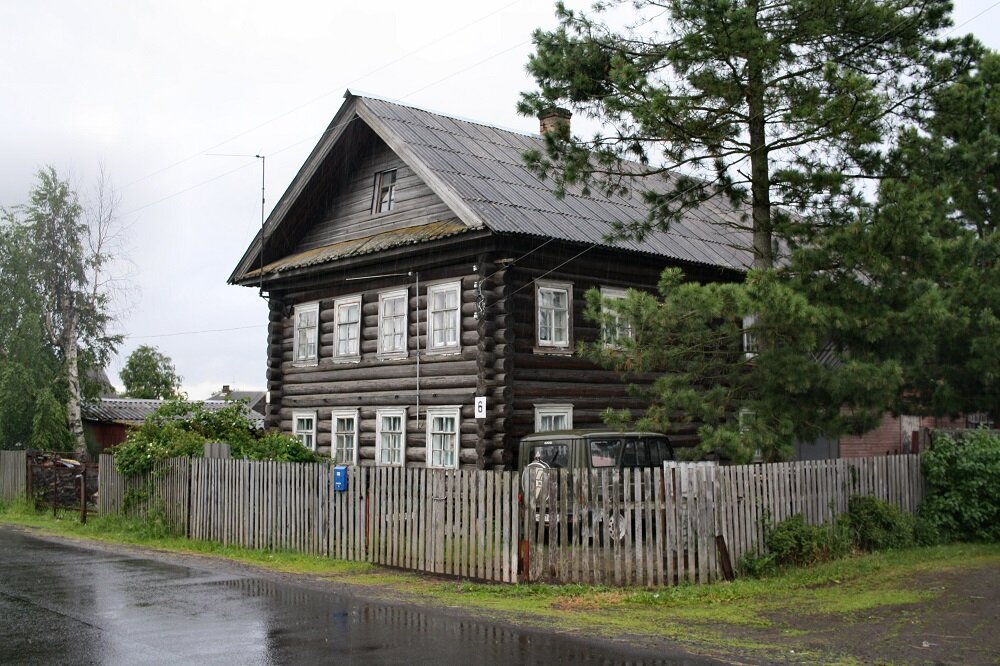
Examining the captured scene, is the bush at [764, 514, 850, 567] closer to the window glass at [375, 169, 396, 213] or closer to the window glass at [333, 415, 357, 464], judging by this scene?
the window glass at [333, 415, 357, 464]

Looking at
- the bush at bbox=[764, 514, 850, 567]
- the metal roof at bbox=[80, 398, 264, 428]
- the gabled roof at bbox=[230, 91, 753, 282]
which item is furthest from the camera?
the metal roof at bbox=[80, 398, 264, 428]

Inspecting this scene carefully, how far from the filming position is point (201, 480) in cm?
1930

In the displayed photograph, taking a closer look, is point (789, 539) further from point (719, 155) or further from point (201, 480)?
point (201, 480)

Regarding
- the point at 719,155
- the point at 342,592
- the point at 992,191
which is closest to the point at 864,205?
the point at 719,155

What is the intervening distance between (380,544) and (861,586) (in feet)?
22.9

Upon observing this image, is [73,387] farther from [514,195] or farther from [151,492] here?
[514,195]

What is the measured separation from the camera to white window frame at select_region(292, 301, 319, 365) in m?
25.4

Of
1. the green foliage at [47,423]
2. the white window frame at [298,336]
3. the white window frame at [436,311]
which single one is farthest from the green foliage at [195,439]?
the green foliage at [47,423]

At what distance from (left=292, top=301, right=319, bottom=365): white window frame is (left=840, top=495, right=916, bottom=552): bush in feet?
47.5

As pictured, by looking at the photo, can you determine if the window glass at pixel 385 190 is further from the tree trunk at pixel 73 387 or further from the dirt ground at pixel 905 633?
the tree trunk at pixel 73 387

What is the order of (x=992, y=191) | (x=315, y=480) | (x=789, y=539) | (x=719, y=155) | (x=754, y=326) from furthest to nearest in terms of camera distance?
(x=992, y=191) → (x=315, y=480) → (x=719, y=155) → (x=754, y=326) → (x=789, y=539)

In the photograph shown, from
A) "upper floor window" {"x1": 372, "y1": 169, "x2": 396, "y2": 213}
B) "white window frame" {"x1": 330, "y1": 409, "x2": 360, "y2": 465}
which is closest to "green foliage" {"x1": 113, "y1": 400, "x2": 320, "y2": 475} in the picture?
"white window frame" {"x1": 330, "y1": 409, "x2": 360, "y2": 465}

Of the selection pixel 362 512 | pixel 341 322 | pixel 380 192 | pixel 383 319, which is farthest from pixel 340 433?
pixel 362 512

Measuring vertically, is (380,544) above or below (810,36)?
below
